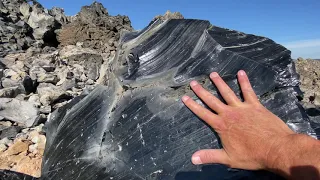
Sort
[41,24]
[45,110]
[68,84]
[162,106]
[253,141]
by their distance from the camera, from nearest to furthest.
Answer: [253,141], [162,106], [45,110], [68,84], [41,24]

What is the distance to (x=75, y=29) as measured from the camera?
9.52 metres

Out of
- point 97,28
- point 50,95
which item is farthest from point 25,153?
point 97,28

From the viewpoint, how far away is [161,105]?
2.51 m

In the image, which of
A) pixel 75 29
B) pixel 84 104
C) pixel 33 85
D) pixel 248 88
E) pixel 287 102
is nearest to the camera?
pixel 248 88

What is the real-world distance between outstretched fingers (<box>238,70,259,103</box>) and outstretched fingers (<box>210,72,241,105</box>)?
79 mm

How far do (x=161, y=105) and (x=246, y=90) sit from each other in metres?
0.69

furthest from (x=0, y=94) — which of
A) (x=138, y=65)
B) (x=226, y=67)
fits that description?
(x=226, y=67)

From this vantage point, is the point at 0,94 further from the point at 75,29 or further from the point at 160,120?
the point at 75,29

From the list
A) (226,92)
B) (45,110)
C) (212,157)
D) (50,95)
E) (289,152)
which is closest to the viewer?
(289,152)

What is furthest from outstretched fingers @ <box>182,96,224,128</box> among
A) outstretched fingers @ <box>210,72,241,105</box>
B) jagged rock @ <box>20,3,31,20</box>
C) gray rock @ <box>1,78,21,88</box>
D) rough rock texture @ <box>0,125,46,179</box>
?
jagged rock @ <box>20,3,31,20</box>

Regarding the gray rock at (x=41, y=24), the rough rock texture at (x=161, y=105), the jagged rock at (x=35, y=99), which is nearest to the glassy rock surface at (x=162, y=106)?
the rough rock texture at (x=161, y=105)

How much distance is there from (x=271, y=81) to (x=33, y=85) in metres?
4.65

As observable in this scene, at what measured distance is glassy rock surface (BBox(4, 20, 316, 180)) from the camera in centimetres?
229

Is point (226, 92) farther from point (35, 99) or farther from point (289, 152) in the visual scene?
point (35, 99)
